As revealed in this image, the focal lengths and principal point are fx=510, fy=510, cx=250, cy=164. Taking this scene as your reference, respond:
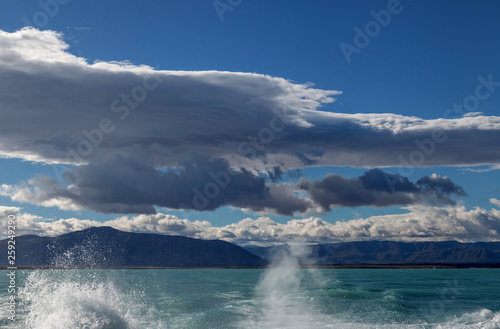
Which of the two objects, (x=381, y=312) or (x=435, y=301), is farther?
(x=435, y=301)

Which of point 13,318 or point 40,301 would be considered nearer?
point 40,301

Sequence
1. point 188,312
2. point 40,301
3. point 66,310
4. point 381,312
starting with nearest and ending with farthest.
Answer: point 66,310, point 40,301, point 381,312, point 188,312

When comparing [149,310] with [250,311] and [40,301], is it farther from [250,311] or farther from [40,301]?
[40,301]

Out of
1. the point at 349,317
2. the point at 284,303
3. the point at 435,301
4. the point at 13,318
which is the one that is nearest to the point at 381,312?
the point at 349,317

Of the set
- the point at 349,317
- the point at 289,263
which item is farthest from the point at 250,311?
the point at 289,263

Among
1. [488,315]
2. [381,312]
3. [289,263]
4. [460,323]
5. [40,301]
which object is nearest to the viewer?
[40,301]

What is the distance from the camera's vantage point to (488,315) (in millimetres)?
46719

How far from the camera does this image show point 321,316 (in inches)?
1914

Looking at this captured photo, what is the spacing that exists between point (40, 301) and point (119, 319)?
706 cm

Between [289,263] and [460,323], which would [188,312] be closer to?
[460,323]

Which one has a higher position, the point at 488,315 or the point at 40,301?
the point at 40,301

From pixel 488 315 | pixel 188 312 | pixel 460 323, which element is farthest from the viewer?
pixel 188 312

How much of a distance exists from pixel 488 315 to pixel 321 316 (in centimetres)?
1517

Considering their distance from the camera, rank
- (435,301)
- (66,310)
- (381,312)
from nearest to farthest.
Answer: (66,310) < (381,312) < (435,301)
